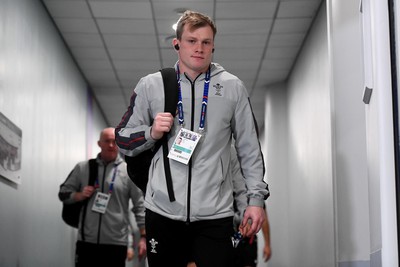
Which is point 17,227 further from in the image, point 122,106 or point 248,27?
point 122,106

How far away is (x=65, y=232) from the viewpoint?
26.7 feet

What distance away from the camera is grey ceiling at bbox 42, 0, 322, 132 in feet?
22.0

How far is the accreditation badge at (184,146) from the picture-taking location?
8.45ft

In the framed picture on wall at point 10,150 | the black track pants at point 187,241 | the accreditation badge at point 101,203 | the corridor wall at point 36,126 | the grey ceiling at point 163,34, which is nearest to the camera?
the black track pants at point 187,241

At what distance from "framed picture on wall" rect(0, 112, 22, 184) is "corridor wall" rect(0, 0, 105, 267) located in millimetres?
72

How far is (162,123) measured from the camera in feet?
8.48

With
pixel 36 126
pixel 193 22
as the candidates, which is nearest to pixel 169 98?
pixel 193 22

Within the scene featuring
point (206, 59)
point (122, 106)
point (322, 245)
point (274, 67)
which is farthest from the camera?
point (122, 106)

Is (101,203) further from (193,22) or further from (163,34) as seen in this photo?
(193,22)

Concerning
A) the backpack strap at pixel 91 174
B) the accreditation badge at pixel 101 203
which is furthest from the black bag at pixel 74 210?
the accreditation badge at pixel 101 203

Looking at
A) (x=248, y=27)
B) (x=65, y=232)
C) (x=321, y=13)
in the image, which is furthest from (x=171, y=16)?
(x=65, y=232)

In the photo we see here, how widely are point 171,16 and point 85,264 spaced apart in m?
2.81

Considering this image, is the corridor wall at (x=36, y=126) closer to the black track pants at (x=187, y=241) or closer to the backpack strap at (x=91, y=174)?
the backpack strap at (x=91, y=174)

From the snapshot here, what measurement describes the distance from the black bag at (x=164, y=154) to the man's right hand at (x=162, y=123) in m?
0.08
